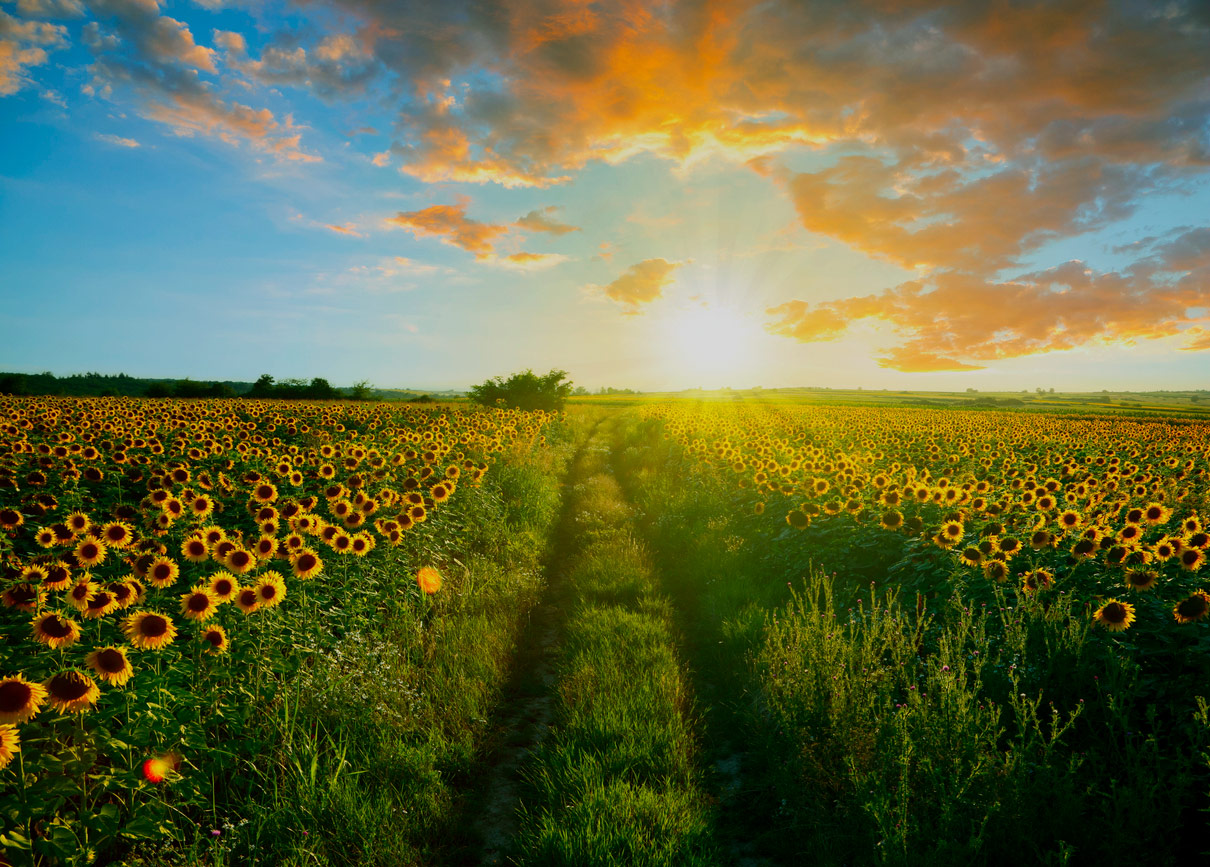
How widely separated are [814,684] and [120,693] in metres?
4.64

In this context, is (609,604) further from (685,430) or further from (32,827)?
(685,430)

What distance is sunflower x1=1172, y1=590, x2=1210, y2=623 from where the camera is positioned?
12.5 feet

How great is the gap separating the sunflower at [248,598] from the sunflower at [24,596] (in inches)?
39.4

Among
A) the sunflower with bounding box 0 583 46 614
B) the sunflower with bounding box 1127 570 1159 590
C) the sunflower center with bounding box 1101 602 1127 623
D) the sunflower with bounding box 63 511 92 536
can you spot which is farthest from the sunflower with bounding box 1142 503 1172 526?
the sunflower with bounding box 63 511 92 536

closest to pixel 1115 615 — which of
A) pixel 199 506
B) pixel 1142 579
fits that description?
pixel 1142 579

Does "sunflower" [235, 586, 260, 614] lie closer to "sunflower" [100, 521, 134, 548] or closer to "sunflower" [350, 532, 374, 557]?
"sunflower" [350, 532, 374, 557]

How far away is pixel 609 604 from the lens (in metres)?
7.42

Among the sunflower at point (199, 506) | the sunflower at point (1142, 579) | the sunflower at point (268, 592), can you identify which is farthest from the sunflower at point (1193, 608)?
the sunflower at point (199, 506)

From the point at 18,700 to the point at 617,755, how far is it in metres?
3.44

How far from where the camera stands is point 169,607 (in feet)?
14.3

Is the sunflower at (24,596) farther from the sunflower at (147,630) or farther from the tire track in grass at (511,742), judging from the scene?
the tire track in grass at (511,742)

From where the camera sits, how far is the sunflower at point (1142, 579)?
4.45m

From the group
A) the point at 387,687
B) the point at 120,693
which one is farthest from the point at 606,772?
the point at 120,693

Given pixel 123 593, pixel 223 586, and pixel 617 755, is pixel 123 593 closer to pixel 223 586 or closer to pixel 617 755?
pixel 223 586
